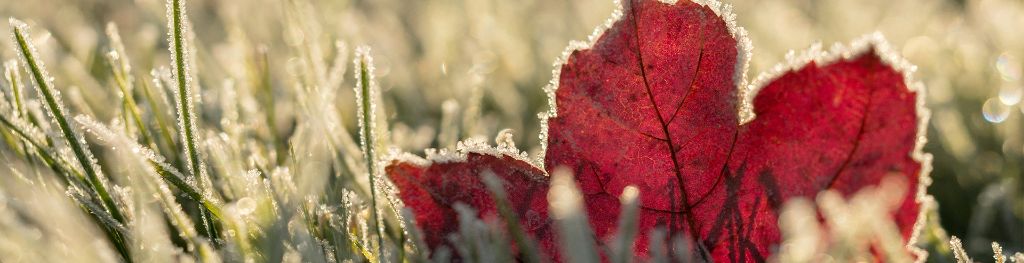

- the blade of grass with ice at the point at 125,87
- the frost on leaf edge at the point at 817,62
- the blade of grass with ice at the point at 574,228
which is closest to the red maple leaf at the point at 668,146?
the frost on leaf edge at the point at 817,62

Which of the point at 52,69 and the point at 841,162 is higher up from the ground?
the point at 52,69

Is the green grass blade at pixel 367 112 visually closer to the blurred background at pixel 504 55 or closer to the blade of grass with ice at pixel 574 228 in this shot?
the blade of grass with ice at pixel 574 228

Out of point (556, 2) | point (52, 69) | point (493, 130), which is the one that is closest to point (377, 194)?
point (493, 130)

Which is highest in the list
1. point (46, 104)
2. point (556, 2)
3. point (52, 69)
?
point (556, 2)

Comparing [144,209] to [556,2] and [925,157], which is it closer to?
[925,157]

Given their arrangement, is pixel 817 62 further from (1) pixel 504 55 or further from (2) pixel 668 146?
(1) pixel 504 55

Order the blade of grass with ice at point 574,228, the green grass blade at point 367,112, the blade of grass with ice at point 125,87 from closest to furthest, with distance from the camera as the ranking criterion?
the blade of grass with ice at point 574,228, the green grass blade at point 367,112, the blade of grass with ice at point 125,87

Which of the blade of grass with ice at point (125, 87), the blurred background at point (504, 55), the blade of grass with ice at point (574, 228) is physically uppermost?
the blurred background at point (504, 55)
